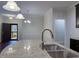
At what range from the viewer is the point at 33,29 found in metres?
11.7

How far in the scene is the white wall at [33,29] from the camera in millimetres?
11555

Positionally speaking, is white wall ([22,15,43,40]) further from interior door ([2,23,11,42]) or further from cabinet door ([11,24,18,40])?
cabinet door ([11,24,18,40])

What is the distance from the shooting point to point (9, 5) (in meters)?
2.76

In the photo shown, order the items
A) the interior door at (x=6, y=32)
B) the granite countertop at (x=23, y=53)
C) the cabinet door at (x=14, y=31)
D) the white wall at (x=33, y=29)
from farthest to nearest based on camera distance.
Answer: the cabinet door at (x=14, y=31) < the interior door at (x=6, y=32) < the white wall at (x=33, y=29) < the granite countertop at (x=23, y=53)

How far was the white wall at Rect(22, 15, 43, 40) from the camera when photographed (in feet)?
37.9

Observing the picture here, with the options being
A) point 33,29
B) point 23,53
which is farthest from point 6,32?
point 23,53

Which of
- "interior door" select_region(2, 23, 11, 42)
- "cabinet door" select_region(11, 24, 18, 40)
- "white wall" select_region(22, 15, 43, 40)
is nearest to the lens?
"white wall" select_region(22, 15, 43, 40)

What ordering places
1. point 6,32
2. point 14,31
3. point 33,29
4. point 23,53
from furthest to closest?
point 14,31, point 6,32, point 33,29, point 23,53

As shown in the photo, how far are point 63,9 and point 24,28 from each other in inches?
204

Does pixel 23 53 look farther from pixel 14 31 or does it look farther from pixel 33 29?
pixel 14 31

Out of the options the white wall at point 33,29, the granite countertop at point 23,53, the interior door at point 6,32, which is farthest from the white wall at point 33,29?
the granite countertop at point 23,53

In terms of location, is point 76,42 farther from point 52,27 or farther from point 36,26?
point 36,26

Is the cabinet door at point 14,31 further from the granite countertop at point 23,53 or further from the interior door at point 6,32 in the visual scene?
the granite countertop at point 23,53

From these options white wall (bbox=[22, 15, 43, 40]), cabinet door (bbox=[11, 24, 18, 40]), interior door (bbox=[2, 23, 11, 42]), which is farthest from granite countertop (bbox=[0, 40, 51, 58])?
cabinet door (bbox=[11, 24, 18, 40])
